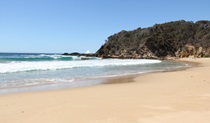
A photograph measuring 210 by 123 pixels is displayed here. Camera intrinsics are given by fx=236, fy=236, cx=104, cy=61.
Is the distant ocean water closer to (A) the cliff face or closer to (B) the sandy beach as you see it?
(B) the sandy beach

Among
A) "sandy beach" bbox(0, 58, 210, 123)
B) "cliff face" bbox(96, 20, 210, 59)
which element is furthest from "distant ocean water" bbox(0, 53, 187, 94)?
"cliff face" bbox(96, 20, 210, 59)

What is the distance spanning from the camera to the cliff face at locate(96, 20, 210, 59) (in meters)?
68.1

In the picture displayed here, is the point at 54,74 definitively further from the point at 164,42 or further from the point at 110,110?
the point at 164,42

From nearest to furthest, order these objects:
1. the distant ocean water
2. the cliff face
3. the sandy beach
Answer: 1. the sandy beach
2. the distant ocean water
3. the cliff face

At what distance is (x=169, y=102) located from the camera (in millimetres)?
6258

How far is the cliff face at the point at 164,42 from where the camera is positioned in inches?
2682

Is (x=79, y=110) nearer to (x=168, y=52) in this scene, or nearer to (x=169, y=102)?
(x=169, y=102)

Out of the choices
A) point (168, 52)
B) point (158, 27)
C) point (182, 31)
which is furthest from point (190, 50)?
point (158, 27)

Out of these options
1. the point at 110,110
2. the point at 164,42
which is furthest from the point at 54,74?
the point at 164,42

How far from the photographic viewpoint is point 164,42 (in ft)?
247

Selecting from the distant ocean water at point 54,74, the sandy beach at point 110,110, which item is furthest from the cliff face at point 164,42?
the sandy beach at point 110,110

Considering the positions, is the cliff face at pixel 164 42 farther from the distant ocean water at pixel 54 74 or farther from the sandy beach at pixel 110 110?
the sandy beach at pixel 110 110

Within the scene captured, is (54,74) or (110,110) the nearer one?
(110,110)

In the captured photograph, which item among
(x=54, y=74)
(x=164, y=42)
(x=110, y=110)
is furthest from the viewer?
(x=164, y=42)
